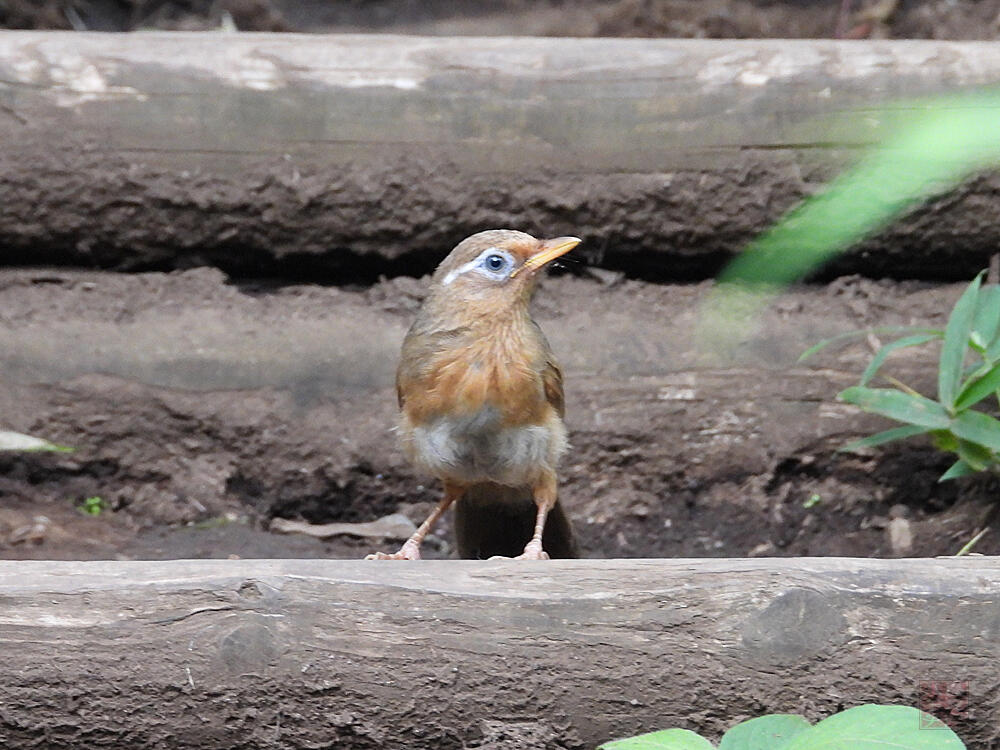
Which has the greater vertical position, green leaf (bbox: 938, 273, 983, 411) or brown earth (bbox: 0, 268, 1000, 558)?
green leaf (bbox: 938, 273, 983, 411)

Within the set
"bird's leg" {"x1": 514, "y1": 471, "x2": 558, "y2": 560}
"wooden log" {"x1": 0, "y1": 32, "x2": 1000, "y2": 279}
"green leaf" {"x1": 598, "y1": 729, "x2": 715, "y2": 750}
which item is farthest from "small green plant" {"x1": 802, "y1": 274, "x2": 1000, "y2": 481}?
"green leaf" {"x1": 598, "y1": 729, "x2": 715, "y2": 750}

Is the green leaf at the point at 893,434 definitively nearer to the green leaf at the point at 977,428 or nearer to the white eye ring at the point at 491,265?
the green leaf at the point at 977,428

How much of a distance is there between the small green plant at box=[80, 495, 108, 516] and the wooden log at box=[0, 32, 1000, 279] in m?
0.87

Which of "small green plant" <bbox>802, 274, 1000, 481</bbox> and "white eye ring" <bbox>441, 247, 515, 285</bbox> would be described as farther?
"white eye ring" <bbox>441, 247, 515, 285</bbox>

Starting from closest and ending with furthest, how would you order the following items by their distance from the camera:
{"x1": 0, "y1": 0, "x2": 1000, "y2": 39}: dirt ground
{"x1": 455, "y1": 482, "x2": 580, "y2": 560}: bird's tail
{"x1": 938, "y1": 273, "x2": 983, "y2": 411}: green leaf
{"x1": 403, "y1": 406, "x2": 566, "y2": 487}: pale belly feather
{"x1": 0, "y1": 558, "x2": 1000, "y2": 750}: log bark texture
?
{"x1": 0, "y1": 558, "x2": 1000, "y2": 750}: log bark texture, {"x1": 938, "y1": 273, "x2": 983, "y2": 411}: green leaf, {"x1": 403, "y1": 406, "x2": 566, "y2": 487}: pale belly feather, {"x1": 455, "y1": 482, "x2": 580, "y2": 560}: bird's tail, {"x1": 0, "y1": 0, "x2": 1000, "y2": 39}: dirt ground

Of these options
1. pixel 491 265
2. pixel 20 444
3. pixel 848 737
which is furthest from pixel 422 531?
pixel 848 737

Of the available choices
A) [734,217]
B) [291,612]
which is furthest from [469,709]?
[734,217]

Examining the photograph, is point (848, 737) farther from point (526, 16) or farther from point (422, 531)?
point (526, 16)

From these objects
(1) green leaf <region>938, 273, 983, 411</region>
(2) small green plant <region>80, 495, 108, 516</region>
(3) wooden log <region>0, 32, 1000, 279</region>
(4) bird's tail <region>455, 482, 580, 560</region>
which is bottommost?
(2) small green plant <region>80, 495, 108, 516</region>

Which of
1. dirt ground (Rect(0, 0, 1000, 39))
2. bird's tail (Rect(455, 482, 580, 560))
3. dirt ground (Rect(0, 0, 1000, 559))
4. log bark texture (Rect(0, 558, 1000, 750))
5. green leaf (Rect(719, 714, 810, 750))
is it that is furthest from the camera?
dirt ground (Rect(0, 0, 1000, 39))

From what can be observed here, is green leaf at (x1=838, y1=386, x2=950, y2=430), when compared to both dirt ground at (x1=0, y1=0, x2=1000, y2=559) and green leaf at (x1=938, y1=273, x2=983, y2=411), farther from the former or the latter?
dirt ground at (x1=0, y1=0, x2=1000, y2=559)

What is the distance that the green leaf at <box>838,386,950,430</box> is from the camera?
10.6 feet

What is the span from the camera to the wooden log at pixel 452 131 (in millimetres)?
3832

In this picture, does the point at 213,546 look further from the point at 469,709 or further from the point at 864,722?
the point at 864,722
